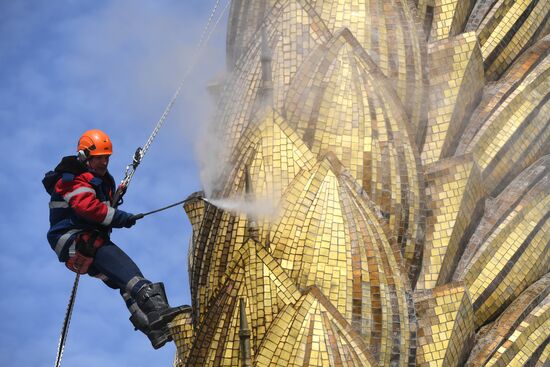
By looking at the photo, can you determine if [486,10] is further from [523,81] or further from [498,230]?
[498,230]

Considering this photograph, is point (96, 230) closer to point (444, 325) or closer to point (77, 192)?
point (77, 192)

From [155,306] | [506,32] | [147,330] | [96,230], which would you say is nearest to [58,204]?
[96,230]

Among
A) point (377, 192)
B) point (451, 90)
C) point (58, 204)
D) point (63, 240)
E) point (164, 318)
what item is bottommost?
point (164, 318)

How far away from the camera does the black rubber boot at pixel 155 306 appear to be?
18.0 metres

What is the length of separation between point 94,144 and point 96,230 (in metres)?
0.71

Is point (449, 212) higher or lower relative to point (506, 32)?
lower

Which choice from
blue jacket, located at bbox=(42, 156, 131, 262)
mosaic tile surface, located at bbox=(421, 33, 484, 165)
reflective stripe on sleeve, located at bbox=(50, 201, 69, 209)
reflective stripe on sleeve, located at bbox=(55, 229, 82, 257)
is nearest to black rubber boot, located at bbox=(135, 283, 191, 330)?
blue jacket, located at bbox=(42, 156, 131, 262)

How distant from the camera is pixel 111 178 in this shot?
17984 millimetres

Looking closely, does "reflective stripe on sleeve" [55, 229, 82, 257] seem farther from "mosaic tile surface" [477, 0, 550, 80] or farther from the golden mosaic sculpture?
"mosaic tile surface" [477, 0, 550, 80]

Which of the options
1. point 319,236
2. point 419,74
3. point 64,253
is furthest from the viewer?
point 419,74

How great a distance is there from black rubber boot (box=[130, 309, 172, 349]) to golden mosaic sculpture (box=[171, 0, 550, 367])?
Result: 61 cm

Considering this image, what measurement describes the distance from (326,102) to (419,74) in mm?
1085

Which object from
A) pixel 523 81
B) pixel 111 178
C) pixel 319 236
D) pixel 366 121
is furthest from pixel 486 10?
pixel 111 178

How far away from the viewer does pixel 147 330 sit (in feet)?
59.1
